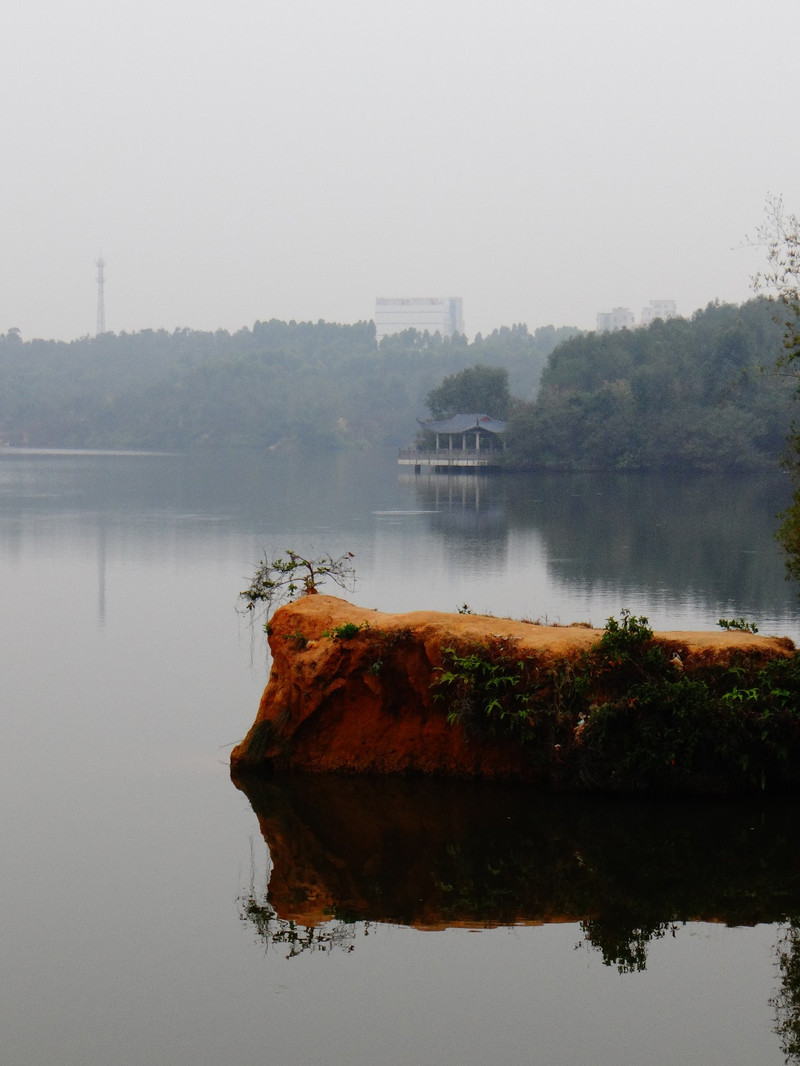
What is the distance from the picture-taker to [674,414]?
6681 cm

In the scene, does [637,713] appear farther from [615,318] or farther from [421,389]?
[615,318]

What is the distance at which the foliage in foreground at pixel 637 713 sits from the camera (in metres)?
9.56

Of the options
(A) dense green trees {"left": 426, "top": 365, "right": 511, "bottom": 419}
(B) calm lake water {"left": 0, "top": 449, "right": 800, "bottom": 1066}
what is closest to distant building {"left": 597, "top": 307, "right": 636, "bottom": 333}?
(A) dense green trees {"left": 426, "top": 365, "right": 511, "bottom": 419}

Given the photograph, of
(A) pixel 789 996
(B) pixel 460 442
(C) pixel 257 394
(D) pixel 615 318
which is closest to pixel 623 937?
(A) pixel 789 996

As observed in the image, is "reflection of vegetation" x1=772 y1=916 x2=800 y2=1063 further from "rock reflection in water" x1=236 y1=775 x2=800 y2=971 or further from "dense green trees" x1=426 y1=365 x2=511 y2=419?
"dense green trees" x1=426 y1=365 x2=511 y2=419

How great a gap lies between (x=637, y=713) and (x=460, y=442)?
6602 cm

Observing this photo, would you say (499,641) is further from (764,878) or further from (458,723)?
(764,878)

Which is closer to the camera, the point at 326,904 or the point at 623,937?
the point at 623,937

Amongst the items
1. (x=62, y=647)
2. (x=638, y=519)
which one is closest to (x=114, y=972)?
(x=62, y=647)

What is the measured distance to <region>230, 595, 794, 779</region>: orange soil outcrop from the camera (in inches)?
400

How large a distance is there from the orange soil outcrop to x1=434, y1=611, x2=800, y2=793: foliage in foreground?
0.20 m

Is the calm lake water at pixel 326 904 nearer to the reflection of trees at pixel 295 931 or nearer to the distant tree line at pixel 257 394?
the reflection of trees at pixel 295 931

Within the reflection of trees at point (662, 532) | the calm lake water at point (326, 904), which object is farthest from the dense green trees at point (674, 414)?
the calm lake water at point (326, 904)

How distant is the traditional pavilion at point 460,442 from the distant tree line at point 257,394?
1687 inches
